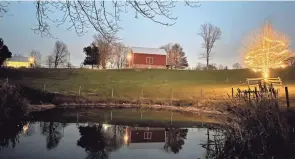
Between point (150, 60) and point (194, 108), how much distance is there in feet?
126

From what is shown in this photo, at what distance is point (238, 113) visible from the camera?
9734mm

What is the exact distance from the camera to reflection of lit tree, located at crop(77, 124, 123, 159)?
9.66 meters

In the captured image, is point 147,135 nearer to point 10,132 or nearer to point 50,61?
point 10,132

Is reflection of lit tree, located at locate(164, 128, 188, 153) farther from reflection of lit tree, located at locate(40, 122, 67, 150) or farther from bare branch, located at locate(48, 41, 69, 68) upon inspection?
bare branch, located at locate(48, 41, 69, 68)

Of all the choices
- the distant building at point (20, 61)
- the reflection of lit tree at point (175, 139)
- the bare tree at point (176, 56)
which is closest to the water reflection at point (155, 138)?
the reflection of lit tree at point (175, 139)

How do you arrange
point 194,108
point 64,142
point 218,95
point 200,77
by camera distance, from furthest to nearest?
point 200,77 < point 218,95 < point 194,108 < point 64,142

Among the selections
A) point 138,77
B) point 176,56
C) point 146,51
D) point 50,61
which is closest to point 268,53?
point 138,77

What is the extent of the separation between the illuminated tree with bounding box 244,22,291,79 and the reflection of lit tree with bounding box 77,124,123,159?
29155 millimetres

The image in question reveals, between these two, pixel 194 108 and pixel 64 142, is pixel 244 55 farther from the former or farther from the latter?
pixel 64 142

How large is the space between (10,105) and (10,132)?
14.0 feet

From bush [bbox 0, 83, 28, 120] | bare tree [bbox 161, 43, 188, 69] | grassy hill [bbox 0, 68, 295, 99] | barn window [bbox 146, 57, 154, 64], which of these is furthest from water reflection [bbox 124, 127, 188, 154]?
bare tree [bbox 161, 43, 188, 69]

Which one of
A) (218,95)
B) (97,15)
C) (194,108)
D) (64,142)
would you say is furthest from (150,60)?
(97,15)

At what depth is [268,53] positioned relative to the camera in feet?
128

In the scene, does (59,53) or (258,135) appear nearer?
(258,135)
